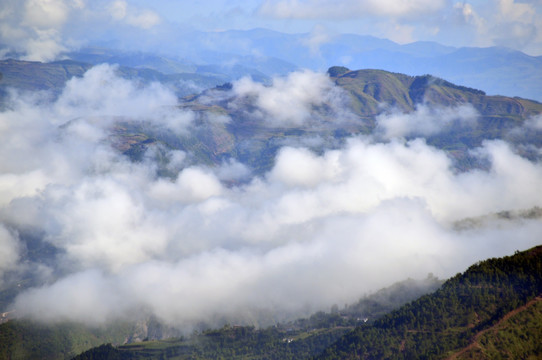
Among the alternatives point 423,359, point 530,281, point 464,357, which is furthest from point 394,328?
point 530,281

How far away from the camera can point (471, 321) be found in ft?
500

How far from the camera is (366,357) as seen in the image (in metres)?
169

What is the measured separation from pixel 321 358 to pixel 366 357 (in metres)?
19.9

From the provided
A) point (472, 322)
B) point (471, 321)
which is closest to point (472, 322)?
point (472, 322)

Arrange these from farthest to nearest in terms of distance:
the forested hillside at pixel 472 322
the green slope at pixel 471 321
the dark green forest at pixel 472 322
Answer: the green slope at pixel 471 321 < the forested hillside at pixel 472 322 < the dark green forest at pixel 472 322

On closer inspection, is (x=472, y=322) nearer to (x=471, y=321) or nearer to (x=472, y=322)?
(x=472, y=322)

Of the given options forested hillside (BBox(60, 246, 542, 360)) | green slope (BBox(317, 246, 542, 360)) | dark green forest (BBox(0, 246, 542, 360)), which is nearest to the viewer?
dark green forest (BBox(0, 246, 542, 360))

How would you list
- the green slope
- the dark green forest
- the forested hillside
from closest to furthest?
1. the dark green forest
2. the forested hillside
3. the green slope

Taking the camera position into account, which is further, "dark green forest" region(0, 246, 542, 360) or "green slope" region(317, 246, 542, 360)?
"green slope" region(317, 246, 542, 360)

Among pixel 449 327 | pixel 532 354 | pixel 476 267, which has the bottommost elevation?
pixel 532 354

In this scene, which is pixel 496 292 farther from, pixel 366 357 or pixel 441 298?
pixel 366 357

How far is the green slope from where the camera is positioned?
13912cm

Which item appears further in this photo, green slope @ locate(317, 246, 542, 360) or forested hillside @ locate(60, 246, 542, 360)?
green slope @ locate(317, 246, 542, 360)

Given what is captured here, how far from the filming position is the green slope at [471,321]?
13912 centimetres
